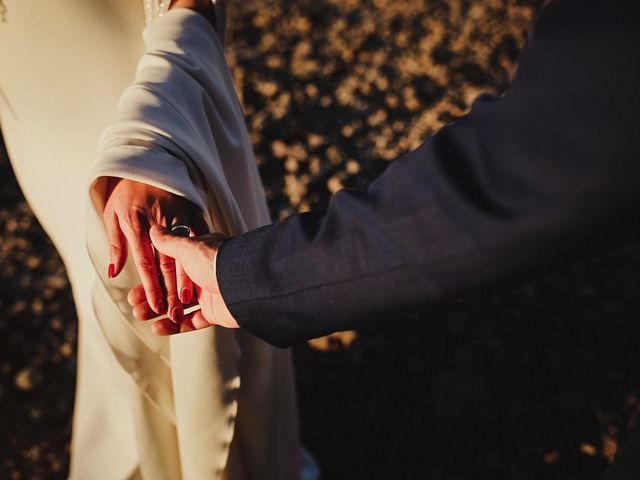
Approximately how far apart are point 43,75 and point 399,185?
0.97m

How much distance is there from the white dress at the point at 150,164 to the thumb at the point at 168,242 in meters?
0.08

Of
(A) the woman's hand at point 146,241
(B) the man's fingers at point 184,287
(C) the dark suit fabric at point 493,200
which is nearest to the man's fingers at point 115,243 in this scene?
(A) the woman's hand at point 146,241

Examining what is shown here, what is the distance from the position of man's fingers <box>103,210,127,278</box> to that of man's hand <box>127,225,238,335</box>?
0.19 feet

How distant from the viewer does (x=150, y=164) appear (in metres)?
0.79

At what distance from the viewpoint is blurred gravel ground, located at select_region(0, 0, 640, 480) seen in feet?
5.60

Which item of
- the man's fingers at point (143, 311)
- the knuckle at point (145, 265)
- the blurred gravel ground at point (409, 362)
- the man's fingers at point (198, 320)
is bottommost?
the blurred gravel ground at point (409, 362)

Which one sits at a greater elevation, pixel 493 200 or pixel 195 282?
pixel 493 200

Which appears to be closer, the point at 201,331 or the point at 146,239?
the point at 146,239

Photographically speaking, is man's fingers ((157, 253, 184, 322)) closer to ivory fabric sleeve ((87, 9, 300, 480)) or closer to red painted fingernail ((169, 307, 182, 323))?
red painted fingernail ((169, 307, 182, 323))

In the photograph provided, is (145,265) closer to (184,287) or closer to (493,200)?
(184,287)

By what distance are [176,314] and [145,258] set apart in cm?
12

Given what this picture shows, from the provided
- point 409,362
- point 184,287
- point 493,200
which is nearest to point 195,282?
point 184,287

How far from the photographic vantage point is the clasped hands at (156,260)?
0.80 m

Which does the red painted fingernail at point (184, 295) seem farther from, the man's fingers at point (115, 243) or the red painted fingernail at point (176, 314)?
the man's fingers at point (115, 243)
